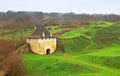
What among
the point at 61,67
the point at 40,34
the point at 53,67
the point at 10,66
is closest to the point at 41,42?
the point at 40,34

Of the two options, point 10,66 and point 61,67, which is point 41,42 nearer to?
point 61,67

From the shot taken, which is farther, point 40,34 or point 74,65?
point 40,34

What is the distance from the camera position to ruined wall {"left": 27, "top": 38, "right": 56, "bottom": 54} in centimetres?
5544

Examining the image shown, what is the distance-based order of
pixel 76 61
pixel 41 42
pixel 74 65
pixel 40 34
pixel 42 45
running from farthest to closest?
pixel 40 34
pixel 42 45
pixel 41 42
pixel 76 61
pixel 74 65

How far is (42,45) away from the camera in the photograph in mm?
55812

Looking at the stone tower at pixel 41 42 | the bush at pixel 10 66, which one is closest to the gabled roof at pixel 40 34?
the stone tower at pixel 41 42

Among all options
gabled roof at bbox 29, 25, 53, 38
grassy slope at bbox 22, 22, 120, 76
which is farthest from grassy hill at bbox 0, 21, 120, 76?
gabled roof at bbox 29, 25, 53, 38

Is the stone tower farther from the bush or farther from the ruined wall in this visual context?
the bush

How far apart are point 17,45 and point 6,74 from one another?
18.7m

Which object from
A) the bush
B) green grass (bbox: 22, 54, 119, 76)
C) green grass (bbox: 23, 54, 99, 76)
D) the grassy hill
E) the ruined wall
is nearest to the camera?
the bush

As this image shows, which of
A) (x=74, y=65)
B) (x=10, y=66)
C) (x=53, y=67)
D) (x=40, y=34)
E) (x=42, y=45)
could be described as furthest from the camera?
(x=40, y=34)

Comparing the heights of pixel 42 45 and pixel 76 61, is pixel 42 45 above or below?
above

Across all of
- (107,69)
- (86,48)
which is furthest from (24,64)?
(86,48)

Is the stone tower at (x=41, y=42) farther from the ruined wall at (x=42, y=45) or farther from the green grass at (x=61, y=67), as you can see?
the green grass at (x=61, y=67)
